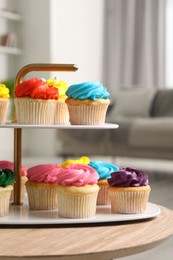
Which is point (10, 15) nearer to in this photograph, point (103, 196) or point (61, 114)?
point (61, 114)

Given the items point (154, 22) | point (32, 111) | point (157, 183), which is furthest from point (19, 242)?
point (154, 22)

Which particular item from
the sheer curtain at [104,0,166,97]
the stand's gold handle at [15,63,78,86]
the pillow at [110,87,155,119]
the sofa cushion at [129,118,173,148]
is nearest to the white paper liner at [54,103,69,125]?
the stand's gold handle at [15,63,78,86]

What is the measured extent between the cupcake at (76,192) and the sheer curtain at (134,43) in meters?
6.47

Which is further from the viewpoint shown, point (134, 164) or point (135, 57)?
point (135, 57)

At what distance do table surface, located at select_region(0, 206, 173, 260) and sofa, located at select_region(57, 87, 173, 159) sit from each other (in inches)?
134

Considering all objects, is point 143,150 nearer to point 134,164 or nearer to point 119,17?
point 134,164

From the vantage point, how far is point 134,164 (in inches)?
245

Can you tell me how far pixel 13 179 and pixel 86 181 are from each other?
0.63 feet

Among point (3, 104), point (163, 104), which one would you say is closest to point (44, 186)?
point (3, 104)

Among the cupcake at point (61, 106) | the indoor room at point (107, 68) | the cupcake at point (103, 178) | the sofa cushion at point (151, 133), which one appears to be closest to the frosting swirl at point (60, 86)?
the cupcake at point (61, 106)

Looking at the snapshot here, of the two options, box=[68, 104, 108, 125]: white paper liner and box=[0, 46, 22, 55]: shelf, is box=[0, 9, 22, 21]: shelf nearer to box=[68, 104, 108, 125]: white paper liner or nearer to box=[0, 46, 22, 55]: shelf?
box=[0, 46, 22, 55]: shelf

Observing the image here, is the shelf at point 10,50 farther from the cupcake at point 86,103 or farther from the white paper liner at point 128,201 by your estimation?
the white paper liner at point 128,201

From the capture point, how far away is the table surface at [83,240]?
108cm

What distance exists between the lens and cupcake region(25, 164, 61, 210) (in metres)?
1.51
